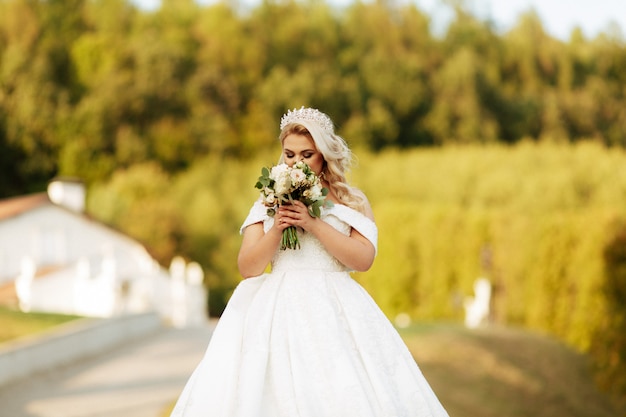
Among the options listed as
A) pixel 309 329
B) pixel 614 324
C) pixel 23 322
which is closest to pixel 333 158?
pixel 309 329

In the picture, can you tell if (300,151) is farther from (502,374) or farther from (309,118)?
(502,374)

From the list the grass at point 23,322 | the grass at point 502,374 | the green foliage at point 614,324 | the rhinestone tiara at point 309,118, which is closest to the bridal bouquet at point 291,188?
the rhinestone tiara at point 309,118

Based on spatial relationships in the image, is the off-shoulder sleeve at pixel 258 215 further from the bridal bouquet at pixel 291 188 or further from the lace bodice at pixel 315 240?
the bridal bouquet at pixel 291 188

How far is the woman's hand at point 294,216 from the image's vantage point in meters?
4.23

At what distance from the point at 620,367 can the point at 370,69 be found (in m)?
50.0

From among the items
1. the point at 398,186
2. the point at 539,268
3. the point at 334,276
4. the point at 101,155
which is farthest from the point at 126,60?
the point at 334,276

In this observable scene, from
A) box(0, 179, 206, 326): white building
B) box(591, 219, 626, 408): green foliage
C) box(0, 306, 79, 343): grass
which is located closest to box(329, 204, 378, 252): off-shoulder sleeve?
box(0, 306, 79, 343): grass

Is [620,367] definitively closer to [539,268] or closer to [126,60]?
[539,268]

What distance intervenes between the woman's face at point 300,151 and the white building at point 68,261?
29.2 m

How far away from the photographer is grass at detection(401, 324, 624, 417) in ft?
44.3

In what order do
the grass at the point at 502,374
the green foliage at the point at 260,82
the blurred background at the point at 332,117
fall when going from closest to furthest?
1. the grass at the point at 502,374
2. the blurred background at the point at 332,117
3. the green foliage at the point at 260,82

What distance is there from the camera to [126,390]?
12.1 m

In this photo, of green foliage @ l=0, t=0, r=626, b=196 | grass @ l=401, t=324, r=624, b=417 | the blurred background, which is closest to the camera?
grass @ l=401, t=324, r=624, b=417

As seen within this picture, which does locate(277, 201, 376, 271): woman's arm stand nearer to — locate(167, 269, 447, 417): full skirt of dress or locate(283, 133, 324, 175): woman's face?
locate(167, 269, 447, 417): full skirt of dress
